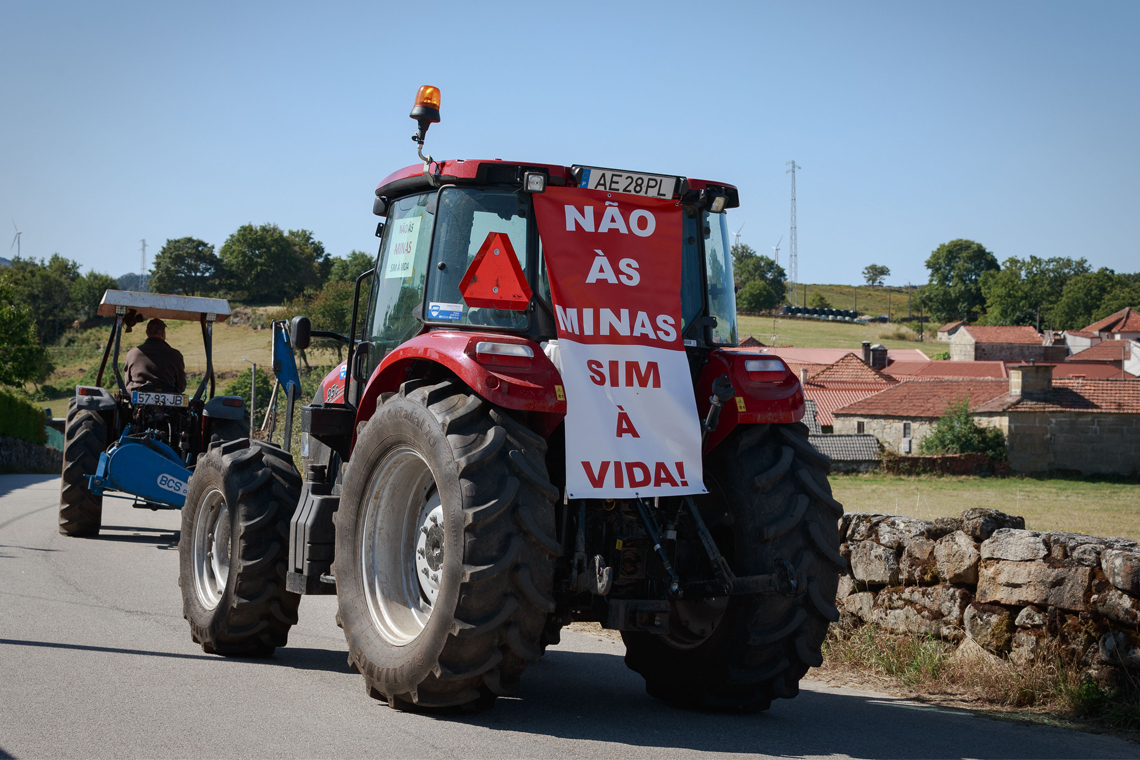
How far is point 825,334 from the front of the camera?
378ft

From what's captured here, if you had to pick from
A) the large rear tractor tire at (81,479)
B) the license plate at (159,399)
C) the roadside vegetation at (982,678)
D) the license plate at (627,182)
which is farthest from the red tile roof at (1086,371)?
the license plate at (627,182)

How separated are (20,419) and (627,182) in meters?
29.5

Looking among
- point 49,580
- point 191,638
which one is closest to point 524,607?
point 191,638

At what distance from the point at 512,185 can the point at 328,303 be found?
7030 centimetres

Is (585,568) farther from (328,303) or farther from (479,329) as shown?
(328,303)

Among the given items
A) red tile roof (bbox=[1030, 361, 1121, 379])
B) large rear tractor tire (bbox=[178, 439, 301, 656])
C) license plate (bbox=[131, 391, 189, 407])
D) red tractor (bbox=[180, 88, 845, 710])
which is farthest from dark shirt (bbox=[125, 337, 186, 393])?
red tile roof (bbox=[1030, 361, 1121, 379])

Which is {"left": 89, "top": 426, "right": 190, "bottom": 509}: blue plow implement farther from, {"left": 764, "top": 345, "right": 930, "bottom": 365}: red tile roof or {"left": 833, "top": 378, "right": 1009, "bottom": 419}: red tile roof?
{"left": 764, "top": 345, "right": 930, "bottom": 365}: red tile roof

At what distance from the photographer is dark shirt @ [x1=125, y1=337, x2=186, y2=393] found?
1311 centimetres

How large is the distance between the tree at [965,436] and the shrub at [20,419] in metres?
38.1

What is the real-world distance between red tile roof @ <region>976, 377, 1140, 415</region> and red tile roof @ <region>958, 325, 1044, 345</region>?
43.2 metres

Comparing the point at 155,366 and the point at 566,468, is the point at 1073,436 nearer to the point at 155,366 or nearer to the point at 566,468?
the point at 155,366

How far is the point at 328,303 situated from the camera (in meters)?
73.6

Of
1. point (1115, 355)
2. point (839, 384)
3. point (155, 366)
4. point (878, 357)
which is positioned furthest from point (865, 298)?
point (155, 366)

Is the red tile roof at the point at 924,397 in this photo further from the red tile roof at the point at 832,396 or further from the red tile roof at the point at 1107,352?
the red tile roof at the point at 1107,352
